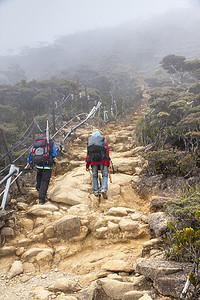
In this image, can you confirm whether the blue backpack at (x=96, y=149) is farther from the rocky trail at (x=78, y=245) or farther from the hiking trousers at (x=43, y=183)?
the hiking trousers at (x=43, y=183)

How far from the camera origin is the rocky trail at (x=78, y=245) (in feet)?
7.29

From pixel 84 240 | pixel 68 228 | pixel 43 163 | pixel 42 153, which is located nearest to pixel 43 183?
pixel 43 163

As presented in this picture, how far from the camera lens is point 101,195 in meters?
4.94

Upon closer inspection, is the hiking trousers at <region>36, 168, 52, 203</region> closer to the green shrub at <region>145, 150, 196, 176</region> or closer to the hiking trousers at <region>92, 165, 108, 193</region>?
the hiking trousers at <region>92, 165, 108, 193</region>

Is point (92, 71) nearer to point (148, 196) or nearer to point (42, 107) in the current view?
point (42, 107)

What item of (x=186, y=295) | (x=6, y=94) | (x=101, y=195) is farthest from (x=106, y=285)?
(x=6, y=94)

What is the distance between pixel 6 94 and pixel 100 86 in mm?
9659

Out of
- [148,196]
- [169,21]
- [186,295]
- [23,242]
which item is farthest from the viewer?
[169,21]

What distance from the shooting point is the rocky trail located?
222 centimetres

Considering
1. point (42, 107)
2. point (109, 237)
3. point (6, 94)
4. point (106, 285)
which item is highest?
point (6, 94)

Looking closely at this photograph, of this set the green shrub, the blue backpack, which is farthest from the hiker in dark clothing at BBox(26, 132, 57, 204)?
the green shrub

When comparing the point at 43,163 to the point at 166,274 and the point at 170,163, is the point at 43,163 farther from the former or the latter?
the point at 166,274

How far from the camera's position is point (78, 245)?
3338mm

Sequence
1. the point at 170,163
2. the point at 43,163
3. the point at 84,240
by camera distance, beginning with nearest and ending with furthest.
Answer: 1. the point at 84,240
2. the point at 43,163
3. the point at 170,163
